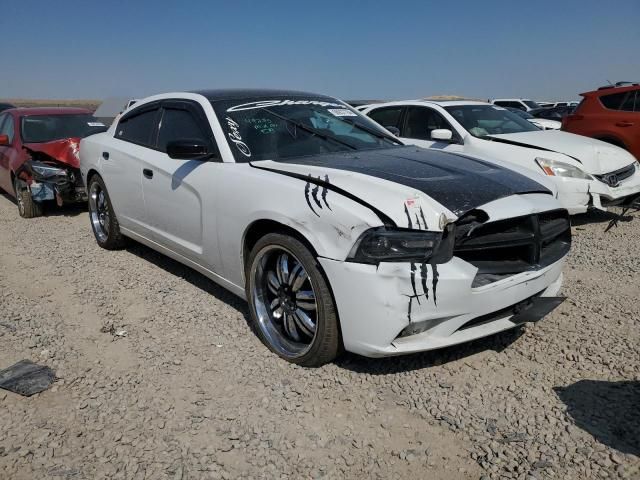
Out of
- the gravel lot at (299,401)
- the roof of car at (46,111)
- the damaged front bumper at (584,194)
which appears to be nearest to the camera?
the gravel lot at (299,401)

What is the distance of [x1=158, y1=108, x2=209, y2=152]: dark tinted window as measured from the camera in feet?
13.2

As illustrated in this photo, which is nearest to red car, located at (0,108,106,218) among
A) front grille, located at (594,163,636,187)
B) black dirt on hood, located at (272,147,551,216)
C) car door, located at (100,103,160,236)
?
car door, located at (100,103,160,236)

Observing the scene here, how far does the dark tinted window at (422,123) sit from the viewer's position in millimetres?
7159

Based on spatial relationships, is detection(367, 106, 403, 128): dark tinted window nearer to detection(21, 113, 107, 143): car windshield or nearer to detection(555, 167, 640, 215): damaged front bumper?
detection(555, 167, 640, 215): damaged front bumper

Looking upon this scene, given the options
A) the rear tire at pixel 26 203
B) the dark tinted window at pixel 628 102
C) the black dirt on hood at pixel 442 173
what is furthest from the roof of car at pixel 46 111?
the dark tinted window at pixel 628 102

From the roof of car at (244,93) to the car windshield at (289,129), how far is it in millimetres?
80

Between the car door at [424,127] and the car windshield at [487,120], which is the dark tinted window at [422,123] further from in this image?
the car windshield at [487,120]

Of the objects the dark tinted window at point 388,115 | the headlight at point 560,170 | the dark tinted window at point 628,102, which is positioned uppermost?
the dark tinted window at point 628,102

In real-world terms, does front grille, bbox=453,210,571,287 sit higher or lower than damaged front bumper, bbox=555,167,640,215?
higher

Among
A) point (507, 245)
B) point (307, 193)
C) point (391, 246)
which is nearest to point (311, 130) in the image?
point (307, 193)

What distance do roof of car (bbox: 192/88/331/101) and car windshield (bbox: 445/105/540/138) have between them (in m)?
3.23

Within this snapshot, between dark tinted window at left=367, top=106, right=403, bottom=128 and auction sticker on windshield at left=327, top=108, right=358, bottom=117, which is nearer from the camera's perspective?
auction sticker on windshield at left=327, top=108, right=358, bottom=117

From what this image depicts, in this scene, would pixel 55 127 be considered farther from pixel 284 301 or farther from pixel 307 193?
pixel 307 193

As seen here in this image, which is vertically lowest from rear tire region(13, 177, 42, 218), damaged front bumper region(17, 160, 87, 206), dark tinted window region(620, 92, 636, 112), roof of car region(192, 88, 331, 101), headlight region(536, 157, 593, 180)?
rear tire region(13, 177, 42, 218)
